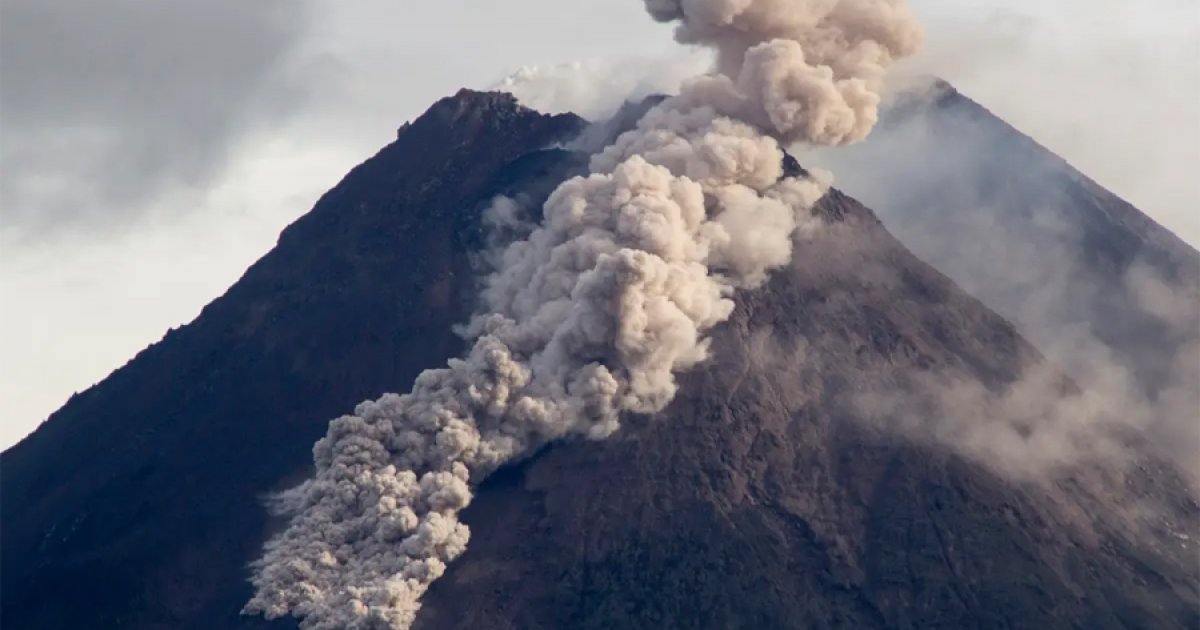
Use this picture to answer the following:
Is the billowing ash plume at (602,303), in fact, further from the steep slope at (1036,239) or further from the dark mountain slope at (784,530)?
the steep slope at (1036,239)

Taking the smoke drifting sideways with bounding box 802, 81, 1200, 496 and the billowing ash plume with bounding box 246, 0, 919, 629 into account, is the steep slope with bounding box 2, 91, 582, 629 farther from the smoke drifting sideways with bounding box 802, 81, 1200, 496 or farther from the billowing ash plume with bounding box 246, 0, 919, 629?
the smoke drifting sideways with bounding box 802, 81, 1200, 496

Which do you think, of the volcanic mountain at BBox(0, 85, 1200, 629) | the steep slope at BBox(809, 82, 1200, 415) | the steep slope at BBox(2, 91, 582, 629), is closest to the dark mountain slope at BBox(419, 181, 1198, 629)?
the volcanic mountain at BBox(0, 85, 1200, 629)

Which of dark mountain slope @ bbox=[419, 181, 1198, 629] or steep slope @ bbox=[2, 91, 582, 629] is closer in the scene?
dark mountain slope @ bbox=[419, 181, 1198, 629]

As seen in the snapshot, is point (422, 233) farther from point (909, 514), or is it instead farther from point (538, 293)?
point (909, 514)

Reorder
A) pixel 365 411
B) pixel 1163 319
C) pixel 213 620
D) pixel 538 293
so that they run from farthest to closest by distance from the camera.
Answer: pixel 1163 319
pixel 538 293
pixel 365 411
pixel 213 620

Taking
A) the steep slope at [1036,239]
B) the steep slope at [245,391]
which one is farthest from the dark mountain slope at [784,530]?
the steep slope at [1036,239]

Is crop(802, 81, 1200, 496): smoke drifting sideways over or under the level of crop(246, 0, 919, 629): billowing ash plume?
under

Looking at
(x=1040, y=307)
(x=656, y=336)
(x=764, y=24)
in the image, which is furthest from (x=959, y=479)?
(x=1040, y=307)
